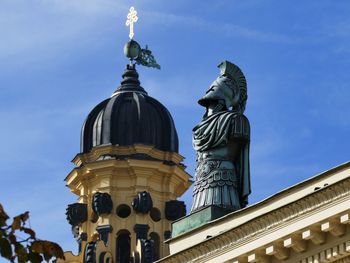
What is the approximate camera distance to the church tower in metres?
60.8

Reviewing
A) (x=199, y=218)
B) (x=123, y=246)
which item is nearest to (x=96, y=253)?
(x=123, y=246)

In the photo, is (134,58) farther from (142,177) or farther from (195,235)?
(195,235)

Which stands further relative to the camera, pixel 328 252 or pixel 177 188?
pixel 177 188

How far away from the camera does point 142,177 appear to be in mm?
61625

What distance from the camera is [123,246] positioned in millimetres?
61219

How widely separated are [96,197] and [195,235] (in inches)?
1303

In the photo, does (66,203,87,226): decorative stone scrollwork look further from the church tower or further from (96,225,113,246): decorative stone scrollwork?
(96,225,113,246): decorative stone scrollwork

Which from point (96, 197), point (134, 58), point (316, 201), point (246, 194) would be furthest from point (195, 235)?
point (134, 58)

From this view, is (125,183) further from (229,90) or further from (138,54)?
(229,90)

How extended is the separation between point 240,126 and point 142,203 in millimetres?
30684

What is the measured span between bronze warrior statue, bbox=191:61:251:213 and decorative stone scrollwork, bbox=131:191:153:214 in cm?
2983

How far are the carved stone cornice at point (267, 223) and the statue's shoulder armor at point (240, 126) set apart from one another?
4454 mm

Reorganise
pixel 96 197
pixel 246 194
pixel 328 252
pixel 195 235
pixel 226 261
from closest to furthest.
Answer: pixel 328 252, pixel 226 261, pixel 195 235, pixel 246 194, pixel 96 197

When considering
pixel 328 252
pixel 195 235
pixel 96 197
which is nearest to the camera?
pixel 328 252
